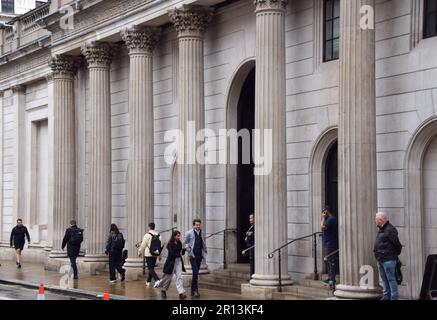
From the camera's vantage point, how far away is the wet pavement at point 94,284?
23516 millimetres

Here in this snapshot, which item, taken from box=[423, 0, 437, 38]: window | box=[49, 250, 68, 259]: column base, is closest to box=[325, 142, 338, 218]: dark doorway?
box=[423, 0, 437, 38]: window

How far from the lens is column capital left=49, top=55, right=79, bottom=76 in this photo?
34031 millimetres

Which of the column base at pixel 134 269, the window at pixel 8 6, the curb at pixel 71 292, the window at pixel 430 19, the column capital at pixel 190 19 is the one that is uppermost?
the window at pixel 8 6

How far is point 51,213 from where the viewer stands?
35531mm

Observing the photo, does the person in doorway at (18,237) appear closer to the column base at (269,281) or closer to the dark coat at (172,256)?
the dark coat at (172,256)

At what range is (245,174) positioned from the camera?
2728 cm

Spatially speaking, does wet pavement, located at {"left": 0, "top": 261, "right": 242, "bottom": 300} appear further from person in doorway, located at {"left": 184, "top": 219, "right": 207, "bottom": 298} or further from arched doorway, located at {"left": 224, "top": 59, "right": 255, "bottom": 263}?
arched doorway, located at {"left": 224, "top": 59, "right": 255, "bottom": 263}

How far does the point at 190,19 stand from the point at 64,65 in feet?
31.4

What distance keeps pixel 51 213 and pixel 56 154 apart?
109 inches

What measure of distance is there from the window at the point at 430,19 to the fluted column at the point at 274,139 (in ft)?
13.6

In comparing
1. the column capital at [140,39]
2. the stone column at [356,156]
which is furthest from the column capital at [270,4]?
the column capital at [140,39]

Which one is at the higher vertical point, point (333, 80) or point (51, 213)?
point (333, 80)
